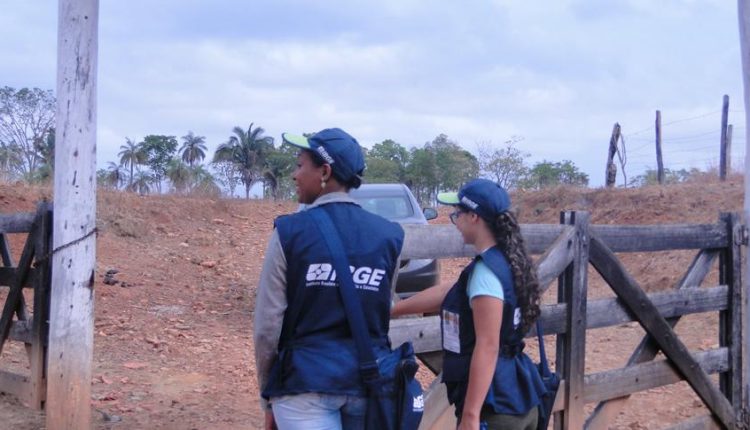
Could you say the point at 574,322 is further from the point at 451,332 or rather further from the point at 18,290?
the point at 18,290

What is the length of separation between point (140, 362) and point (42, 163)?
84.4 ft

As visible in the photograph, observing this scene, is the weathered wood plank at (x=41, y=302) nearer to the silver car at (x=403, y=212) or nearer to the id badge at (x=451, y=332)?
the id badge at (x=451, y=332)

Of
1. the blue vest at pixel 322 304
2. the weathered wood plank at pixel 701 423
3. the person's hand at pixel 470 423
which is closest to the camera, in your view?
the blue vest at pixel 322 304

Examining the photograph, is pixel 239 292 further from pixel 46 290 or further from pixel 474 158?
pixel 474 158

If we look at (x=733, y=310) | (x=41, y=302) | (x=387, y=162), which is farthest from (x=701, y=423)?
(x=387, y=162)

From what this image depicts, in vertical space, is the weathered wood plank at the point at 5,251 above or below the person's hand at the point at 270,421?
above

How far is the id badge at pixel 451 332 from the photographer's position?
300cm

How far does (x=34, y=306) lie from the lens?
226 inches

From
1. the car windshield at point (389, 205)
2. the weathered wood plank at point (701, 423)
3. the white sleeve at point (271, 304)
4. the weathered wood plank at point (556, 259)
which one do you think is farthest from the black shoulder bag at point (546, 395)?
the car windshield at point (389, 205)

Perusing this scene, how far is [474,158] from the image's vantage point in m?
38.0

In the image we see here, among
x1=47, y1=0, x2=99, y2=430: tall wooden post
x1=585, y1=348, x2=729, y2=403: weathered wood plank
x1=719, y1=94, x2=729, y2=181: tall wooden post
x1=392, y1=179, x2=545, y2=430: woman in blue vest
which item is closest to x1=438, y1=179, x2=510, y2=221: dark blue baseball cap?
x1=392, y1=179, x2=545, y2=430: woman in blue vest

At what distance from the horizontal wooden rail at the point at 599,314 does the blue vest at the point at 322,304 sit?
106 centimetres

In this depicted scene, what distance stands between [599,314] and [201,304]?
23.9 ft

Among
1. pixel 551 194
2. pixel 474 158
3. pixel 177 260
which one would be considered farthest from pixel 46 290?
pixel 474 158
